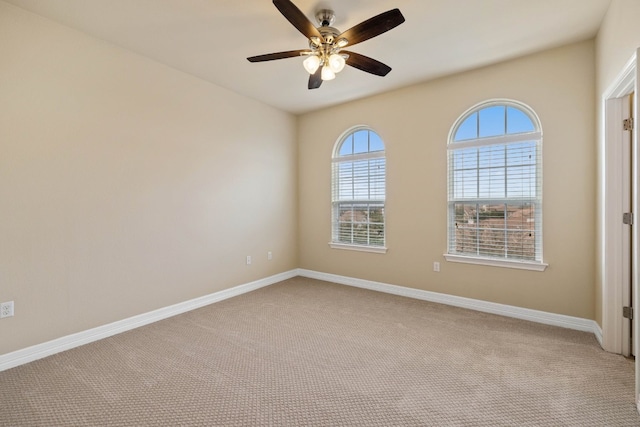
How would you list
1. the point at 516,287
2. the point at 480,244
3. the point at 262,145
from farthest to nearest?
the point at 262,145 < the point at 480,244 < the point at 516,287

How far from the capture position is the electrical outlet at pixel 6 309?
2252 millimetres

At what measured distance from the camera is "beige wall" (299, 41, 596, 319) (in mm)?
2885

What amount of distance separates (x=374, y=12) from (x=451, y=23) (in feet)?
2.29

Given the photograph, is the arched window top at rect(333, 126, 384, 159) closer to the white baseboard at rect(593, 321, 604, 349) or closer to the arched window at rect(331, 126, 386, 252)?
the arched window at rect(331, 126, 386, 252)

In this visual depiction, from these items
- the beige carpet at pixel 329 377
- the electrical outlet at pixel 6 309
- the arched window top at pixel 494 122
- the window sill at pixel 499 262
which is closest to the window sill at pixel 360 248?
the window sill at pixel 499 262

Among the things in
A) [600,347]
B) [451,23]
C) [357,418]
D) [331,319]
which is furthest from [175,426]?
[451,23]

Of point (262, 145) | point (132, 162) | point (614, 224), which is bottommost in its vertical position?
point (614, 224)

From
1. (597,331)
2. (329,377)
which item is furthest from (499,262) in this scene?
(329,377)

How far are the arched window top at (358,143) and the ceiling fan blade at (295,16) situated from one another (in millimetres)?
2272

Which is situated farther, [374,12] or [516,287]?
[516,287]

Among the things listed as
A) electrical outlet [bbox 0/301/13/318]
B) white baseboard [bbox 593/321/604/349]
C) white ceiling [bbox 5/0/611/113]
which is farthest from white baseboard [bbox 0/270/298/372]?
white baseboard [bbox 593/321/604/349]

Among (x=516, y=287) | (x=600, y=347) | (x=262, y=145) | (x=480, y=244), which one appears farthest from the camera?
(x=262, y=145)

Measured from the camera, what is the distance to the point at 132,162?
3.00 m

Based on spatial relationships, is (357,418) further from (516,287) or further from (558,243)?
(558,243)
